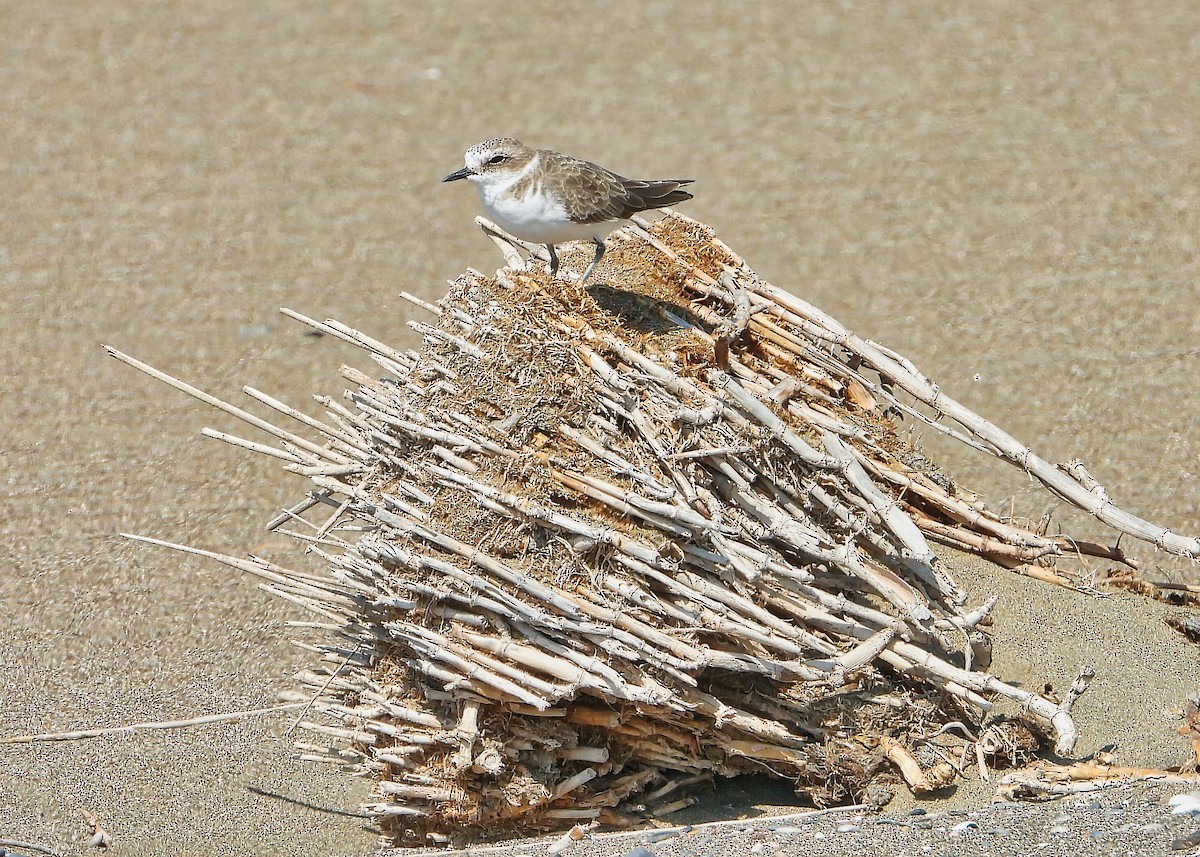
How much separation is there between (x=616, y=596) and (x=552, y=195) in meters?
1.57

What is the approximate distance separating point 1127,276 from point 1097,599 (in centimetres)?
335

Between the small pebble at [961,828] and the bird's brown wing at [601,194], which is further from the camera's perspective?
the bird's brown wing at [601,194]

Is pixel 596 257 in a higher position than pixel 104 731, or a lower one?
higher

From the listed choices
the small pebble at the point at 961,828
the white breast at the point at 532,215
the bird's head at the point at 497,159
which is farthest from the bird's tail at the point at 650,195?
the small pebble at the point at 961,828

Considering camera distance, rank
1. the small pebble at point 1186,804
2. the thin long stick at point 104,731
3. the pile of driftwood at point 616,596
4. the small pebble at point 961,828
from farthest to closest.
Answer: the thin long stick at point 104,731 < the pile of driftwood at point 616,596 < the small pebble at point 961,828 < the small pebble at point 1186,804

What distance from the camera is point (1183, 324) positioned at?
726cm

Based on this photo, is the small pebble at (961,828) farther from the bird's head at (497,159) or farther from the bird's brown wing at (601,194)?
the bird's head at (497,159)

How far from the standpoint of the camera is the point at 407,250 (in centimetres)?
851

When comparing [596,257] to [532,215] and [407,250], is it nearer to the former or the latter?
[532,215]

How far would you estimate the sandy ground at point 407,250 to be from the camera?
16.4 feet

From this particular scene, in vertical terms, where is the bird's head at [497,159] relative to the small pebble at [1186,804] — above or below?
above

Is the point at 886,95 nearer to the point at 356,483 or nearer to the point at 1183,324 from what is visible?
the point at 1183,324

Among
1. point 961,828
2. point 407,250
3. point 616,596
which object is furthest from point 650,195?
point 407,250

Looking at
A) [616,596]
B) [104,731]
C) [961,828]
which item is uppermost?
[616,596]
